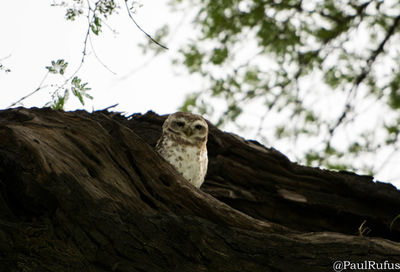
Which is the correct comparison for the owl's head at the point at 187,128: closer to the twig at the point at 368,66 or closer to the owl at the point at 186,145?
the owl at the point at 186,145

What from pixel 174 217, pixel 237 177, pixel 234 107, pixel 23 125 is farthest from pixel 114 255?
pixel 234 107

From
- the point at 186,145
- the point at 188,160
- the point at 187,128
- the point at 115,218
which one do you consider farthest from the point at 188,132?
the point at 115,218

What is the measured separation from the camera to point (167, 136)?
4.88 meters

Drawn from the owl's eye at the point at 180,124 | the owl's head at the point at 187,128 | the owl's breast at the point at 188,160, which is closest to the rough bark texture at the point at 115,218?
the owl's breast at the point at 188,160

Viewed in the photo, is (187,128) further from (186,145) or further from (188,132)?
(186,145)

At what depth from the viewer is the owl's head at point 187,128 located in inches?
193

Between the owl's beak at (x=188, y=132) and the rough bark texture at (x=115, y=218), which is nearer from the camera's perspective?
the rough bark texture at (x=115, y=218)

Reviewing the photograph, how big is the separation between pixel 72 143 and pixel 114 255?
749 millimetres

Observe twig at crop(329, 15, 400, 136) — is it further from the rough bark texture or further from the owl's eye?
the rough bark texture

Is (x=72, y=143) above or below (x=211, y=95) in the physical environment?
below

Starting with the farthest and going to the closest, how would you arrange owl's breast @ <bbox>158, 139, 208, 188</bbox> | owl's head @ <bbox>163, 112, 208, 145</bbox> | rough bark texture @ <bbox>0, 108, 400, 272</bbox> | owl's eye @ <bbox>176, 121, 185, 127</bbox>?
owl's eye @ <bbox>176, 121, 185, 127</bbox>
owl's head @ <bbox>163, 112, 208, 145</bbox>
owl's breast @ <bbox>158, 139, 208, 188</bbox>
rough bark texture @ <bbox>0, 108, 400, 272</bbox>

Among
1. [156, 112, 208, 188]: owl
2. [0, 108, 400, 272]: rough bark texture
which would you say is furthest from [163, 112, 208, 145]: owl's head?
[0, 108, 400, 272]: rough bark texture

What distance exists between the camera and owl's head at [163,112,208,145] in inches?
193

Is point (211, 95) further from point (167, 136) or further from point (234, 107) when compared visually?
point (167, 136)
